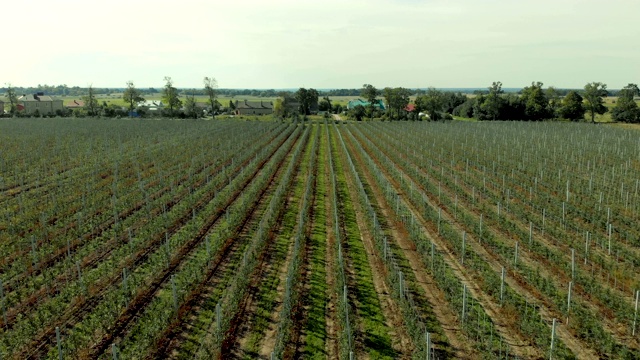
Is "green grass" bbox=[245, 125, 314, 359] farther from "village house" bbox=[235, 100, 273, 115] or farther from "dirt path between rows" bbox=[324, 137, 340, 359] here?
"village house" bbox=[235, 100, 273, 115]

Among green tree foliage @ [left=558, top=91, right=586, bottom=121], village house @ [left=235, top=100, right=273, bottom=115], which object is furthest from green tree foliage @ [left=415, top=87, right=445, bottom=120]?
village house @ [left=235, top=100, right=273, bottom=115]

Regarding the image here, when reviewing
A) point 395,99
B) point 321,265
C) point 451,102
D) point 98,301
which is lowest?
point 98,301

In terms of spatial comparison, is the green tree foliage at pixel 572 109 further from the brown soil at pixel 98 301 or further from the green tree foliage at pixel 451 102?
the brown soil at pixel 98 301

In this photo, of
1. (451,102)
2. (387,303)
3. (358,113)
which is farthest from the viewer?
(451,102)

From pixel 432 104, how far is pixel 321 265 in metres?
86.0

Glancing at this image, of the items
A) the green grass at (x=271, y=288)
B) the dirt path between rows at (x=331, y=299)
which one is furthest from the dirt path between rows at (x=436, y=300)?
the green grass at (x=271, y=288)

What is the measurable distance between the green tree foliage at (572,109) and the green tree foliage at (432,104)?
22028 mm

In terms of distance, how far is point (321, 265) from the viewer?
14.8m

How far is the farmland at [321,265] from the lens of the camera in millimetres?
10453

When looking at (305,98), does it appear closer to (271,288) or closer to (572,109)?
(572,109)

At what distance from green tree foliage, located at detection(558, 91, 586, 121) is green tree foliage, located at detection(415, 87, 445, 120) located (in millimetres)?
22028

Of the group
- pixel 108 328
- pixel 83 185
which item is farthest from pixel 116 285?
pixel 83 185

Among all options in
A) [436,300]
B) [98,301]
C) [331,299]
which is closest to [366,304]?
[331,299]

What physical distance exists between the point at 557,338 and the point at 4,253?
16.2 metres
